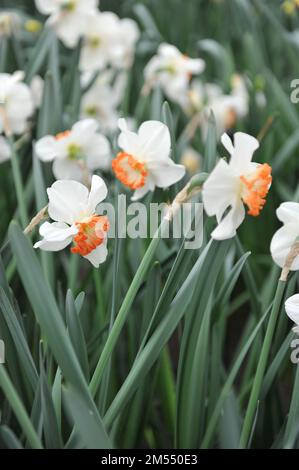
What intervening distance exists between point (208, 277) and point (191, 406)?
179 mm

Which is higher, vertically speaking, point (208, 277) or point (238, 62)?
point (208, 277)

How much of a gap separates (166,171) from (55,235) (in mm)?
194

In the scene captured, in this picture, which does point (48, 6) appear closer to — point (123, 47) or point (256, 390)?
point (123, 47)

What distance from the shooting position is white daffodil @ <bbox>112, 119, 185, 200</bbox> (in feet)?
2.75

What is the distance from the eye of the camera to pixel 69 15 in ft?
5.27

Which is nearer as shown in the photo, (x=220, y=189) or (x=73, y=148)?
(x=220, y=189)

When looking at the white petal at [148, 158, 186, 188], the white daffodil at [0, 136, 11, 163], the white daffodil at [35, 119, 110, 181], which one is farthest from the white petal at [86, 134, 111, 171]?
the white petal at [148, 158, 186, 188]

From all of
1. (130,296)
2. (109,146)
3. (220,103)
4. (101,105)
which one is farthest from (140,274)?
(220,103)

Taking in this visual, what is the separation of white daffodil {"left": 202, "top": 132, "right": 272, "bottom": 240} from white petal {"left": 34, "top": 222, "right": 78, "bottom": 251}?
0.49ft

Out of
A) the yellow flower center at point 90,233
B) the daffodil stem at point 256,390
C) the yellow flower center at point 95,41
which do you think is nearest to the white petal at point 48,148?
the yellow flower center at point 90,233

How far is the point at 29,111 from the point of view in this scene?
4.33 ft

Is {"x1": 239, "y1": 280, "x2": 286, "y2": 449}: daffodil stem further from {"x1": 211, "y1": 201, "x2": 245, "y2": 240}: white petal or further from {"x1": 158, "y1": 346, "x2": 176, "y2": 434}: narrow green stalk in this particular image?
{"x1": 158, "y1": 346, "x2": 176, "y2": 434}: narrow green stalk
